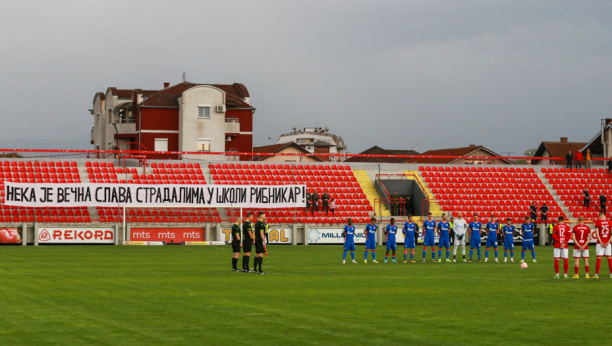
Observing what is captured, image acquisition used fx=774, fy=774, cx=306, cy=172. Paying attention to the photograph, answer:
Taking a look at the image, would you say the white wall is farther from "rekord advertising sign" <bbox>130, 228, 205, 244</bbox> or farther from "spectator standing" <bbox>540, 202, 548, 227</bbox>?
"spectator standing" <bbox>540, 202, 548, 227</bbox>

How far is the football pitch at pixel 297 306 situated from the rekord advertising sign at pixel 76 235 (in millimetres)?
16878

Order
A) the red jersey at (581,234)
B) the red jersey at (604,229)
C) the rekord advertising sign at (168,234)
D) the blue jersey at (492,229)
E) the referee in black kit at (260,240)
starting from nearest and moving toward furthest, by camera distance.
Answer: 1. the red jersey at (581,234)
2. the red jersey at (604,229)
3. the referee in black kit at (260,240)
4. the blue jersey at (492,229)
5. the rekord advertising sign at (168,234)

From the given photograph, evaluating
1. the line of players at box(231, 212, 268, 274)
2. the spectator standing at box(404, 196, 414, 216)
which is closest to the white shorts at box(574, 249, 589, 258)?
the line of players at box(231, 212, 268, 274)

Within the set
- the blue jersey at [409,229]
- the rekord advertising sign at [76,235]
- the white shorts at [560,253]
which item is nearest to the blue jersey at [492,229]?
the blue jersey at [409,229]

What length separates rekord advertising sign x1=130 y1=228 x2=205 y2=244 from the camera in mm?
42875

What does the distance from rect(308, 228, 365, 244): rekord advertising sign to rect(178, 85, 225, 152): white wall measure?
102 feet

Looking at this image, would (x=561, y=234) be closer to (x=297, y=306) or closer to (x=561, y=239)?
(x=561, y=239)

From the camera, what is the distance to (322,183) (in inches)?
1980

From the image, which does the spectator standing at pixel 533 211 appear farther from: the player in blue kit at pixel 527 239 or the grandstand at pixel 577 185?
the player in blue kit at pixel 527 239

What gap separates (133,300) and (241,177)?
110 feet

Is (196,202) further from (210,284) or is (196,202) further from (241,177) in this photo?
(210,284)

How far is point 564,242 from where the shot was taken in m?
21.8

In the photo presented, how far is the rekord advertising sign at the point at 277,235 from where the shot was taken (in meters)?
43.9

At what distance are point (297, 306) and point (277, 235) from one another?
29.5m
